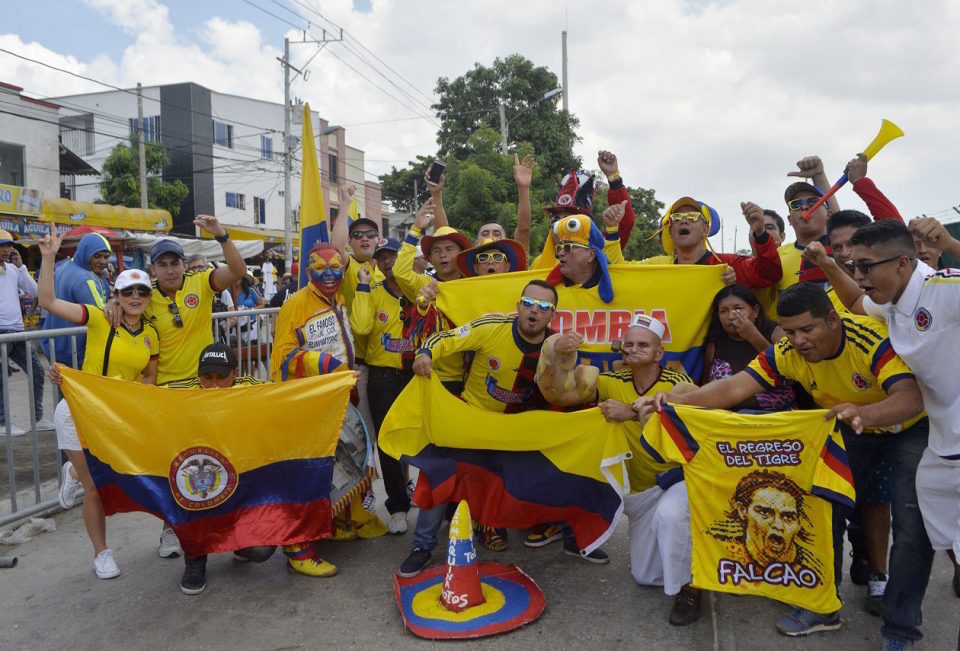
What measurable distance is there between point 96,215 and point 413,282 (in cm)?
2141

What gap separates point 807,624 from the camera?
12.1 ft

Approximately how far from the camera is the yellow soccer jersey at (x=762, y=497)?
139 inches

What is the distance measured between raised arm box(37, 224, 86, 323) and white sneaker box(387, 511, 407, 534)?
251 centimetres

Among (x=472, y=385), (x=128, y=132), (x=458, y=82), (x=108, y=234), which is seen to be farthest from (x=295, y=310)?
(x=128, y=132)

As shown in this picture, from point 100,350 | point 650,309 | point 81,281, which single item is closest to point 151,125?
point 81,281

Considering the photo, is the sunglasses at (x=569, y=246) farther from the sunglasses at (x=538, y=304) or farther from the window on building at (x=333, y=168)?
the window on building at (x=333, y=168)

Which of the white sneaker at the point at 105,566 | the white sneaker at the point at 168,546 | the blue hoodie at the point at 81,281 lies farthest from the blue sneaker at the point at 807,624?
the blue hoodie at the point at 81,281

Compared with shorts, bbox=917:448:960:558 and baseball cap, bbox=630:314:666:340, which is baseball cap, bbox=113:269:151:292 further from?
shorts, bbox=917:448:960:558

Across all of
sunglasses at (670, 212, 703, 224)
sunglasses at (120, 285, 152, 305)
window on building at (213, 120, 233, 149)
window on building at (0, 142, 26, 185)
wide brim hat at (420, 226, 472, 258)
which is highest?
window on building at (213, 120, 233, 149)

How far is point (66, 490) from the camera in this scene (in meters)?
4.94

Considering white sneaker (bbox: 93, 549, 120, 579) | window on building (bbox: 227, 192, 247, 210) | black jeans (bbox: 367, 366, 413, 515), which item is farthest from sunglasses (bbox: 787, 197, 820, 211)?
window on building (bbox: 227, 192, 247, 210)

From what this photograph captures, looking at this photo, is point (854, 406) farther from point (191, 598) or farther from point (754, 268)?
point (191, 598)

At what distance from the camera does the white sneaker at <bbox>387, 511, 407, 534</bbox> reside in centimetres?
513

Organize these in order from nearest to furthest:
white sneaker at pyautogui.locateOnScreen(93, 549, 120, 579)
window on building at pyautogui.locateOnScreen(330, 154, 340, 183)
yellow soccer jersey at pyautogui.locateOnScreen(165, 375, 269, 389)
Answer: white sneaker at pyautogui.locateOnScreen(93, 549, 120, 579) → yellow soccer jersey at pyautogui.locateOnScreen(165, 375, 269, 389) → window on building at pyautogui.locateOnScreen(330, 154, 340, 183)
